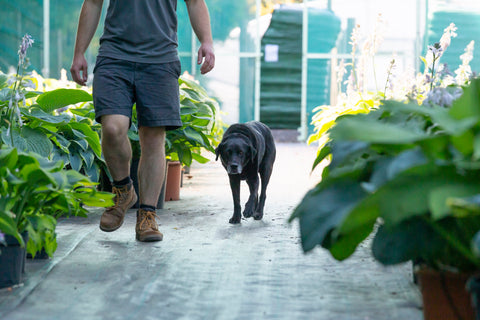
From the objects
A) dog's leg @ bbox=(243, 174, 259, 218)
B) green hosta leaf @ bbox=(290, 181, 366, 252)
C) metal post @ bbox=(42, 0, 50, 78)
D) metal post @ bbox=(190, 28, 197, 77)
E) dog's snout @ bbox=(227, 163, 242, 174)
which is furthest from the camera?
metal post @ bbox=(190, 28, 197, 77)

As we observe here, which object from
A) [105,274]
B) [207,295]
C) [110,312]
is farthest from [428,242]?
[105,274]

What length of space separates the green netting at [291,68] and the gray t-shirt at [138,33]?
32.8ft

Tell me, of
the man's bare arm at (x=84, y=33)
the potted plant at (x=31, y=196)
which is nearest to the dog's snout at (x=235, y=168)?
the man's bare arm at (x=84, y=33)

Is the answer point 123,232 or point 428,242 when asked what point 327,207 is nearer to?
point 428,242

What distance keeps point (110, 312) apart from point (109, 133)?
4.32 feet

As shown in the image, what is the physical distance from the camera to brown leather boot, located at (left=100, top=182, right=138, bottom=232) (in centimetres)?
332

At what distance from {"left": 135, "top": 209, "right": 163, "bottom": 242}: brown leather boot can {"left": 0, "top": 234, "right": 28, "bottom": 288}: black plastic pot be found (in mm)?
957

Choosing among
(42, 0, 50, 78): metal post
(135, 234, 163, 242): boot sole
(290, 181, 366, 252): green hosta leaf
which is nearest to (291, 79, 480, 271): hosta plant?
(290, 181, 366, 252): green hosta leaf

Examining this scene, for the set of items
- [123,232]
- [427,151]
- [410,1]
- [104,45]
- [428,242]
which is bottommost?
[123,232]

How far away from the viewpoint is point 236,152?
3.87 m

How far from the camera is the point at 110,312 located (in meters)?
2.10

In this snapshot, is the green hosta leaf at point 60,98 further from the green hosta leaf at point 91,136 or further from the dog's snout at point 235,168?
the dog's snout at point 235,168

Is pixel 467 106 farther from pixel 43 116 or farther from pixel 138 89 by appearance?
pixel 43 116

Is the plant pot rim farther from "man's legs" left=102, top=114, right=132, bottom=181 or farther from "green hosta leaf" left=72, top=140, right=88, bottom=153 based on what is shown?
"green hosta leaf" left=72, top=140, right=88, bottom=153
